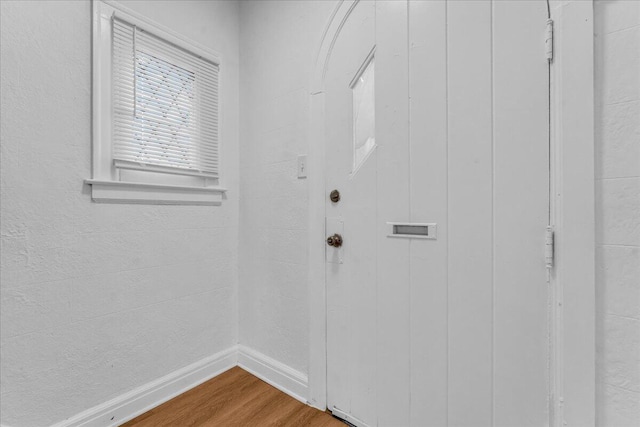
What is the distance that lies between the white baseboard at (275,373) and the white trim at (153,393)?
10 cm

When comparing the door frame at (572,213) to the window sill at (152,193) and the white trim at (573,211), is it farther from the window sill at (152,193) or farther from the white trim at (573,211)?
the window sill at (152,193)

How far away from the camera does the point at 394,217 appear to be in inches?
49.0

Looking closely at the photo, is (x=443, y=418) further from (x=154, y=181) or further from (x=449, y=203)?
(x=154, y=181)

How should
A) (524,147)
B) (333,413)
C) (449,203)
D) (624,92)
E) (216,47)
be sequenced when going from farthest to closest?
(216,47)
(333,413)
(449,203)
(524,147)
(624,92)

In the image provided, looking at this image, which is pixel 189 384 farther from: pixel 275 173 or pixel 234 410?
pixel 275 173

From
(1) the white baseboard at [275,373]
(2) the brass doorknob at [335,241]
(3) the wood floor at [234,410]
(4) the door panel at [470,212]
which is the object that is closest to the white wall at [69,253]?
(3) the wood floor at [234,410]

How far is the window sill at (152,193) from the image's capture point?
138 centimetres

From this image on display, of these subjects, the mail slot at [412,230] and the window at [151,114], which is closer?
the mail slot at [412,230]

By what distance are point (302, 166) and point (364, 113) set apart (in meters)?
0.45

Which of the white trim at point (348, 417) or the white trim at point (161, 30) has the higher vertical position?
the white trim at point (161, 30)

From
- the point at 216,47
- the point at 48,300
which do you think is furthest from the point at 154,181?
the point at 216,47

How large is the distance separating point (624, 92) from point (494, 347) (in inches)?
35.3

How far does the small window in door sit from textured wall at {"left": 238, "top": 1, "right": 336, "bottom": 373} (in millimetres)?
321

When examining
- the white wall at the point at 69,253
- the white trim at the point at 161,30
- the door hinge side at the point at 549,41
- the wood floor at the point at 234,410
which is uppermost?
the white trim at the point at 161,30
